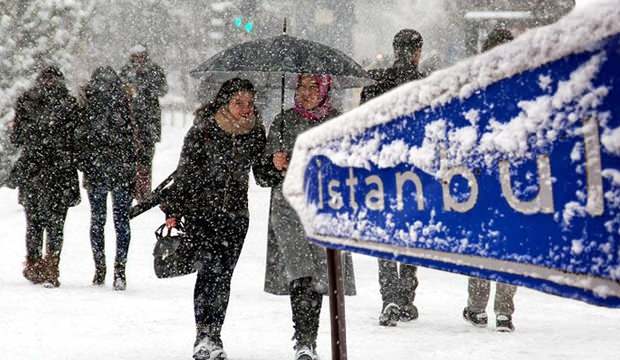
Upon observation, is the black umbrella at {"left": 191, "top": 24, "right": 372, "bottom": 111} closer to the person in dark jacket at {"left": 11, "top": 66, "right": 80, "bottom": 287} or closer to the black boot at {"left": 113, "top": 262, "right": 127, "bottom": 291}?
the black boot at {"left": 113, "top": 262, "right": 127, "bottom": 291}

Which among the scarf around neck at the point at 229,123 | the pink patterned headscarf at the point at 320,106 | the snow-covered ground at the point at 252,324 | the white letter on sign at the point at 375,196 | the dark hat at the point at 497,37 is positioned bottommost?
the snow-covered ground at the point at 252,324

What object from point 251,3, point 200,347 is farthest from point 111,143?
point 251,3

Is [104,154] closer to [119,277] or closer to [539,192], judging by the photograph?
[119,277]

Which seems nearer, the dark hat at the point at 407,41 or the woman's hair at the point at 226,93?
the woman's hair at the point at 226,93

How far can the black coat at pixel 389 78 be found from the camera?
7.14 metres

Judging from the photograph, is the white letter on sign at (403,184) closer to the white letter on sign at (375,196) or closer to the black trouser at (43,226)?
the white letter on sign at (375,196)

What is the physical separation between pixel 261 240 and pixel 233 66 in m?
7.32

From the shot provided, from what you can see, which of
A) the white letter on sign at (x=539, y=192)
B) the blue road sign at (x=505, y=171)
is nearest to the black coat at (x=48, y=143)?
the blue road sign at (x=505, y=171)

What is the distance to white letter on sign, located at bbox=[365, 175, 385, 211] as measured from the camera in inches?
72.8

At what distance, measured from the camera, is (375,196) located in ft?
6.15

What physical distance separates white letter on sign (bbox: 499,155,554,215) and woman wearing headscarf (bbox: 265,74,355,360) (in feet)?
13.1

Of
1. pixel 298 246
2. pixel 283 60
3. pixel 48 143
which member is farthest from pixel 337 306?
pixel 48 143

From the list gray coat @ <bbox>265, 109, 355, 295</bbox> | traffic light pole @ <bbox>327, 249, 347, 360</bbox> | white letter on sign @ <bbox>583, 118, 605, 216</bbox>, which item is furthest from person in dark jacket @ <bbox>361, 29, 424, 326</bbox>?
white letter on sign @ <bbox>583, 118, 605, 216</bbox>

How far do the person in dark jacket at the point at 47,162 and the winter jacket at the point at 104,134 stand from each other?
0.73ft
